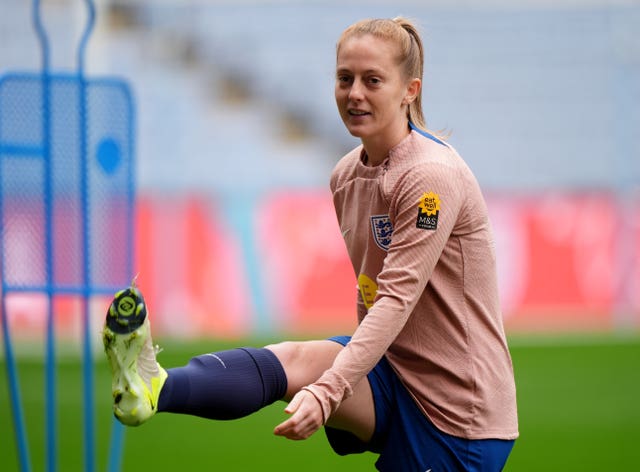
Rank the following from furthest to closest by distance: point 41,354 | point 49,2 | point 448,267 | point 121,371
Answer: point 49,2 < point 41,354 < point 448,267 < point 121,371

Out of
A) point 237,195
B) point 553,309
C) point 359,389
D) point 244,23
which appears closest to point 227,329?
point 237,195

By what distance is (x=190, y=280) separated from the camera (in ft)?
35.8

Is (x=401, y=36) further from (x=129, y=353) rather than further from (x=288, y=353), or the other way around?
(x=129, y=353)

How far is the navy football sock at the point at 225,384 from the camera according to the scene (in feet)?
8.63

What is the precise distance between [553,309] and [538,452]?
584 centimetres

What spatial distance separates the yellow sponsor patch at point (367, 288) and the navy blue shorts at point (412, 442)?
0.14 m

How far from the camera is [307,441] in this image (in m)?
6.32

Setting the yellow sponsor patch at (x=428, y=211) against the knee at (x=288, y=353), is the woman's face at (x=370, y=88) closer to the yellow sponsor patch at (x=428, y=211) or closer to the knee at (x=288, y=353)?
the yellow sponsor patch at (x=428, y=211)

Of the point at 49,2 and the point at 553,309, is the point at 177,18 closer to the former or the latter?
the point at 49,2

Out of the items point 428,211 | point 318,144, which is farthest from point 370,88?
point 318,144

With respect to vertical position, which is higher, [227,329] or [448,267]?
[448,267]

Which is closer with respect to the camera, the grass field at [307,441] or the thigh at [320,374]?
the thigh at [320,374]

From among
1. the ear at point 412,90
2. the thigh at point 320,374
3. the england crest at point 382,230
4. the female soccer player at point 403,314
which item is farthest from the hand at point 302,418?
the ear at point 412,90

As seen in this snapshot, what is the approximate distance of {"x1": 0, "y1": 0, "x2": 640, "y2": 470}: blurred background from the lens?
10852mm
